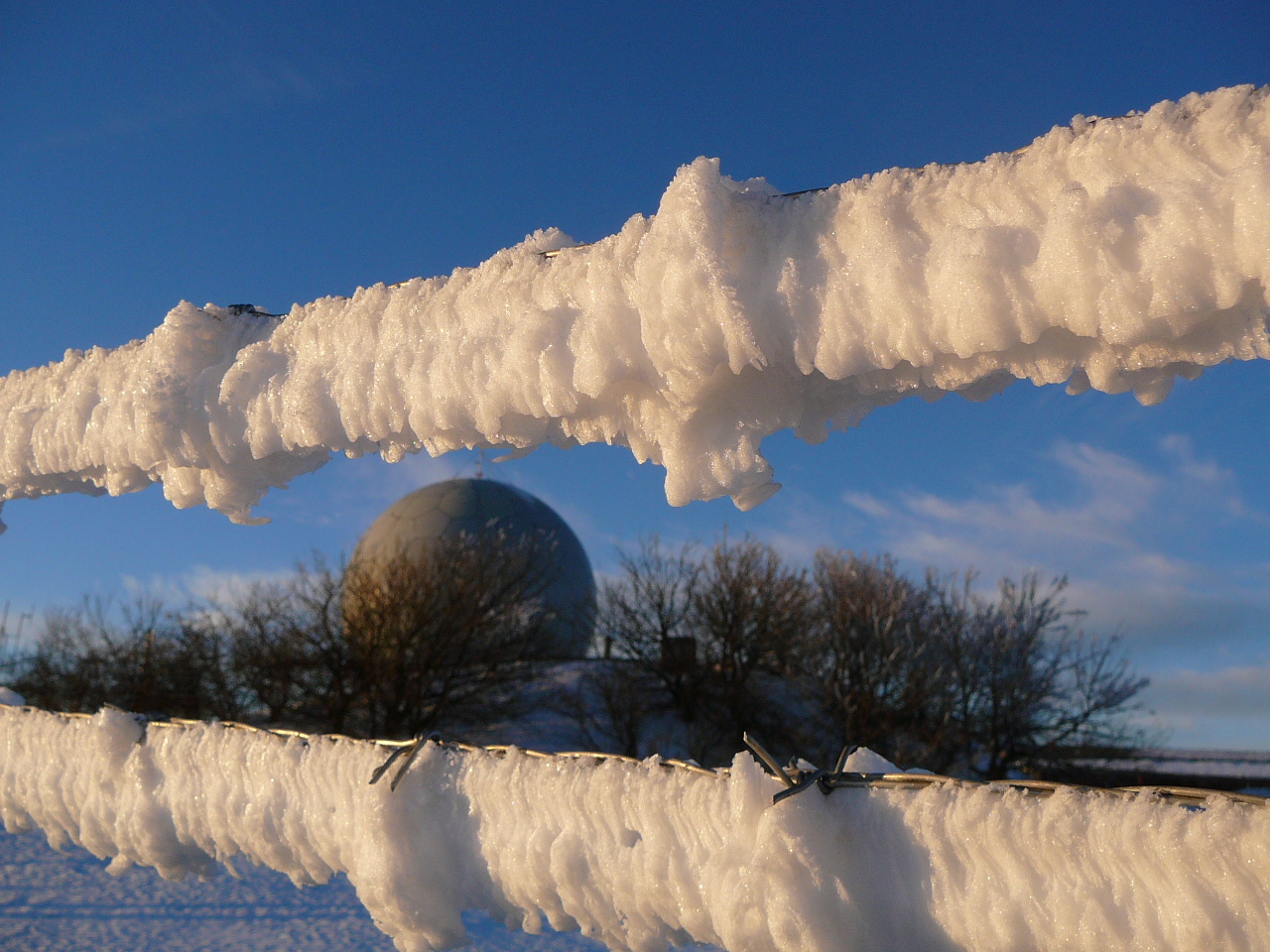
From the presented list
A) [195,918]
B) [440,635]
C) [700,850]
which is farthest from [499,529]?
[700,850]

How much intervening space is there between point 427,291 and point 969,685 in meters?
10.1

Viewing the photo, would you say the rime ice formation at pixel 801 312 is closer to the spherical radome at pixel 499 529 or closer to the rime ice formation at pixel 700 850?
the rime ice formation at pixel 700 850

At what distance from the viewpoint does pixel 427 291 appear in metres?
0.78

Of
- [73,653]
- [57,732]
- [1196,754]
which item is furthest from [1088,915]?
[1196,754]

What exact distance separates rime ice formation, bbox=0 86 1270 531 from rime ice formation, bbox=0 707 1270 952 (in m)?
0.25

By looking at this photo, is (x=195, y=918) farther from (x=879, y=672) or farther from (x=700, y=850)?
(x=879, y=672)

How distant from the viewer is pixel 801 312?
54 cm

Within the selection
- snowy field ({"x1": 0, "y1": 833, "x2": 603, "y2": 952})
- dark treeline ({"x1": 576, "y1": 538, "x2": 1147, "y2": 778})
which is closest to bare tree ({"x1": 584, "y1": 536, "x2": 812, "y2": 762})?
dark treeline ({"x1": 576, "y1": 538, "x2": 1147, "y2": 778})

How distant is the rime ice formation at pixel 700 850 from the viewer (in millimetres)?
518

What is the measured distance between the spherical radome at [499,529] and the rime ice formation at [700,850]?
958 centimetres

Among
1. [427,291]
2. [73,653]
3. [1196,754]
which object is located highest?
[427,291]

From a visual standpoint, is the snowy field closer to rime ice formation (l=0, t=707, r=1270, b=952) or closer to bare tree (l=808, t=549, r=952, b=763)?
rime ice formation (l=0, t=707, r=1270, b=952)

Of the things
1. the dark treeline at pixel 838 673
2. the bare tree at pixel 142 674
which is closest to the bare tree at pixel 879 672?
the dark treeline at pixel 838 673

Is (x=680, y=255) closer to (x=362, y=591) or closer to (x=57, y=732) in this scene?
(x=57, y=732)
